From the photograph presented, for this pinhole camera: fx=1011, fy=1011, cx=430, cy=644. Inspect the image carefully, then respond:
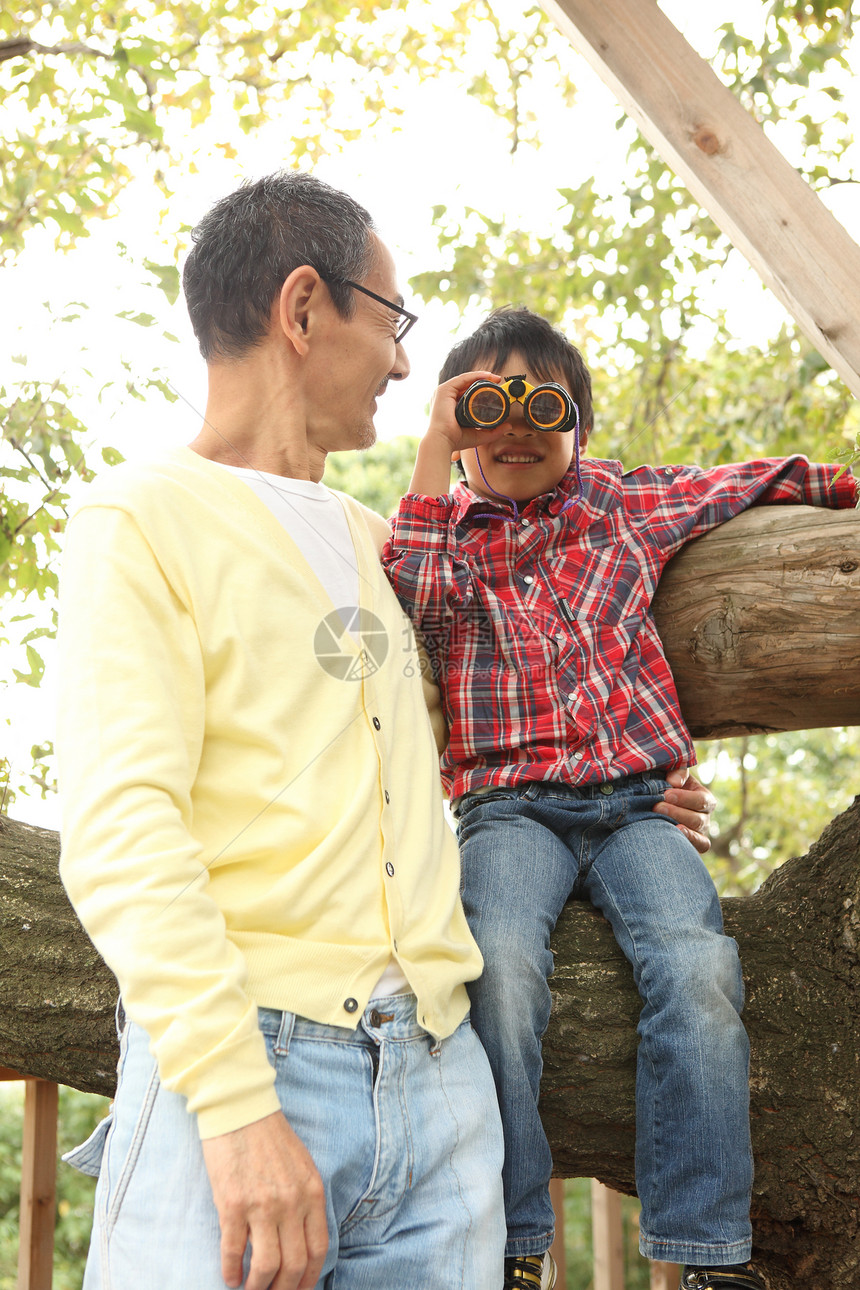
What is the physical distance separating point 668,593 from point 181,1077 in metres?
1.04

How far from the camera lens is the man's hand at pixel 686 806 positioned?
4.74ft

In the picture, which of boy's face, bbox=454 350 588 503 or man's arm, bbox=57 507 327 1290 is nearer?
man's arm, bbox=57 507 327 1290

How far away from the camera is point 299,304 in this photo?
1.26 m

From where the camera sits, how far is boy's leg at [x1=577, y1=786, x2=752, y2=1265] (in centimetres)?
115

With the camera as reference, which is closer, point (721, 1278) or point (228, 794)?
point (228, 794)

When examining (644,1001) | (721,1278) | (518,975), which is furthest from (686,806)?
(721,1278)

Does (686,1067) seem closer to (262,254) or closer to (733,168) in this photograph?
(262,254)

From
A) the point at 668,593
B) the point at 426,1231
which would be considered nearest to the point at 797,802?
the point at 668,593

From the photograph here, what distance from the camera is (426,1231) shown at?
0.95 metres

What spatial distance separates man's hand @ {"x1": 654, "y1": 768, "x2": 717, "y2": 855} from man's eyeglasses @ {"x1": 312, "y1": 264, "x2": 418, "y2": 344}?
74 centimetres

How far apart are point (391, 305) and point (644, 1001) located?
0.95 metres

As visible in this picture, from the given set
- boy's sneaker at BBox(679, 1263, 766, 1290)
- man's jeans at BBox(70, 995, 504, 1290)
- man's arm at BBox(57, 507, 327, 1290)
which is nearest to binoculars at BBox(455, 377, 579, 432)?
man's arm at BBox(57, 507, 327, 1290)

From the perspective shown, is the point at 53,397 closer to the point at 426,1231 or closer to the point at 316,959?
the point at 316,959

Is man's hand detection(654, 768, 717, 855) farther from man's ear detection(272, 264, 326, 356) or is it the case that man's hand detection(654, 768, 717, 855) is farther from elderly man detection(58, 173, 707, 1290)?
man's ear detection(272, 264, 326, 356)
